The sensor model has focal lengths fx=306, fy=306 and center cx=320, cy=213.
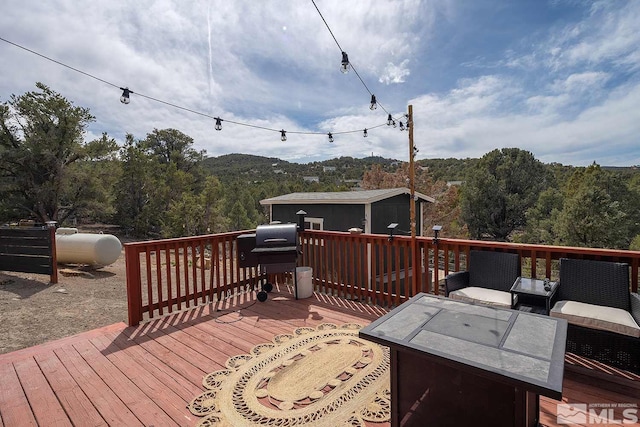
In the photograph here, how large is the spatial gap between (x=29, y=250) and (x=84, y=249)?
3.99ft

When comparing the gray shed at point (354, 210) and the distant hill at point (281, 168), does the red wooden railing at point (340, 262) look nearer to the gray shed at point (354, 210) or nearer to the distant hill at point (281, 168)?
the gray shed at point (354, 210)

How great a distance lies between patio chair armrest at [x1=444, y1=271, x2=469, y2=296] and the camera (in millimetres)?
3061

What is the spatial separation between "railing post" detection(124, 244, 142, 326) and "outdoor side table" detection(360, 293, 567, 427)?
2.89 meters

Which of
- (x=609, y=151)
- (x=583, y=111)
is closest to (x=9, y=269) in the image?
(x=583, y=111)

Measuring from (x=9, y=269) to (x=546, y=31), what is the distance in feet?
38.3

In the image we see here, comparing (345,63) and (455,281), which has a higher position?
(345,63)

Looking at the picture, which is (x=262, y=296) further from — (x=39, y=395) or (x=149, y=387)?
(x=39, y=395)

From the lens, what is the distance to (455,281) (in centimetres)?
311

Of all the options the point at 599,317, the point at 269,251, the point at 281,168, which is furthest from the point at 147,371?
the point at 281,168

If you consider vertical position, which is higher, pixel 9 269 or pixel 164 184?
pixel 164 184

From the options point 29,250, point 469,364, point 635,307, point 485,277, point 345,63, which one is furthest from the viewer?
point 29,250

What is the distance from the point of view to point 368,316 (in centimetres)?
354

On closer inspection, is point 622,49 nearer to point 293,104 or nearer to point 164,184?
point 293,104

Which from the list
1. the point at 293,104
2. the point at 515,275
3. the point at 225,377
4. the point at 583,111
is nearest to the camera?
the point at 225,377
